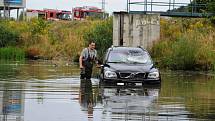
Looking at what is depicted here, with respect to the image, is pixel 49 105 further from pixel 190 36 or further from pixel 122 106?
pixel 190 36

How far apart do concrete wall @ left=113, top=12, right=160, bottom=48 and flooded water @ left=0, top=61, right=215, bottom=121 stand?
19247 millimetres

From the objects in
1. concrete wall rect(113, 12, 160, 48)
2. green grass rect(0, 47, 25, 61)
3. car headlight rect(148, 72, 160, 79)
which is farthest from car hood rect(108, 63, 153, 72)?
green grass rect(0, 47, 25, 61)

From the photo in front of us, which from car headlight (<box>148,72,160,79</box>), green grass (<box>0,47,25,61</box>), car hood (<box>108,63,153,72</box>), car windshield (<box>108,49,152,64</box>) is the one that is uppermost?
car windshield (<box>108,49,152,64</box>)

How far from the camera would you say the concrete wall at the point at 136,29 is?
42.2m

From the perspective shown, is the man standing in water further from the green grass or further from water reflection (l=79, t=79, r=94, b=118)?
the green grass

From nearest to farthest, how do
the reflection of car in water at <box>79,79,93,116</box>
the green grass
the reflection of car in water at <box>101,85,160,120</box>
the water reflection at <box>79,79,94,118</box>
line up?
1. the reflection of car in water at <box>101,85,160,120</box>
2. the water reflection at <box>79,79,94,118</box>
3. the reflection of car in water at <box>79,79,93,116</box>
4. the green grass

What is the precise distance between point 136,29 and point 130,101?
25.8 meters

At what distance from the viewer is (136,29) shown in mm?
42219

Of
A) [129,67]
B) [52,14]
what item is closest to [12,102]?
[129,67]

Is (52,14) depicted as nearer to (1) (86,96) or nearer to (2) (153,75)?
(2) (153,75)

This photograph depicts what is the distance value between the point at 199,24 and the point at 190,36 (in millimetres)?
8279

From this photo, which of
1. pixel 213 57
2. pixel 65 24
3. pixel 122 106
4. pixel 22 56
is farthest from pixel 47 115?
pixel 65 24

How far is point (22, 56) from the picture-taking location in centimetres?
5784

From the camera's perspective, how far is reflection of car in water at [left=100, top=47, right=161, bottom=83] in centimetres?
2141
